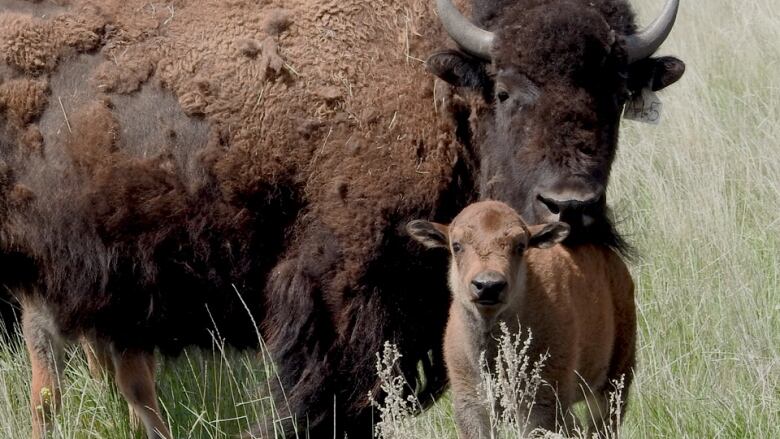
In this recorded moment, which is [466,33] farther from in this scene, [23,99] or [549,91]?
[23,99]

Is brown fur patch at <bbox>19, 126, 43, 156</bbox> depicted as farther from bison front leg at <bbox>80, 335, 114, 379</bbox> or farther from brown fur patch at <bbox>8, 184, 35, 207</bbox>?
bison front leg at <bbox>80, 335, 114, 379</bbox>

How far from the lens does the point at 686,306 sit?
6.45 metres

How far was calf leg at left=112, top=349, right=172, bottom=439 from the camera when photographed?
6.69 m

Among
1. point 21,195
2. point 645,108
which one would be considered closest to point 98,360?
point 21,195

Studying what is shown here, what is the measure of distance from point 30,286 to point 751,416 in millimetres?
3242

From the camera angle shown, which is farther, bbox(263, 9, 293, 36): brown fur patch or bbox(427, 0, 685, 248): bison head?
bbox(263, 9, 293, 36): brown fur patch

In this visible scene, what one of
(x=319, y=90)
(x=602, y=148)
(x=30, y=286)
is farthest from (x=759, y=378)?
(x=30, y=286)

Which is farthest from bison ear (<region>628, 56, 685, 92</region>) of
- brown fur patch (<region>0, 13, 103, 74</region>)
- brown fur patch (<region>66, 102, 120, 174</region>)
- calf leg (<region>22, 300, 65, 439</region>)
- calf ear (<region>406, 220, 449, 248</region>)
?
calf leg (<region>22, 300, 65, 439</region>)

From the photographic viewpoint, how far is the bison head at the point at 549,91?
504 centimetres

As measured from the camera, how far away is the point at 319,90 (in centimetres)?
554

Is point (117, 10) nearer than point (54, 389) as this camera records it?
Yes

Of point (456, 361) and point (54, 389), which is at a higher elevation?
point (456, 361)

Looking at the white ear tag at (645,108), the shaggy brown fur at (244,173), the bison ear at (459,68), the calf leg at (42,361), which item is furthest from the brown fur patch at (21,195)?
the white ear tag at (645,108)

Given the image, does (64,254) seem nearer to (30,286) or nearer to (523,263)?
(30,286)
